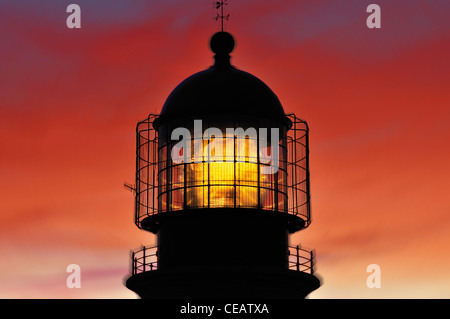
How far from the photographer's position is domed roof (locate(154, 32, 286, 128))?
87.2 feet

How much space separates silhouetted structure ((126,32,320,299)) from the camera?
25.9 metres

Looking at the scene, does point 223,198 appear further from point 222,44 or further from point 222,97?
point 222,44

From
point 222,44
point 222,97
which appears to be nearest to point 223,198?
point 222,97

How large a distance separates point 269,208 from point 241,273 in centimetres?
221

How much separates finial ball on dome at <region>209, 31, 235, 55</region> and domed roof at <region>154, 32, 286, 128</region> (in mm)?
599

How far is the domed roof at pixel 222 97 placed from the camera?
87.2ft

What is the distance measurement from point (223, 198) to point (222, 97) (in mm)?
3138

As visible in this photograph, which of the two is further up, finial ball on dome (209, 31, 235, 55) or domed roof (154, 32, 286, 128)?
finial ball on dome (209, 31, 235, 55)

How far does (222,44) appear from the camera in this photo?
2831cm

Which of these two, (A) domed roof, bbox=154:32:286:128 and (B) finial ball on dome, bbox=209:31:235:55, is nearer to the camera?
(A) domed roof, bbox=154:32:286:128

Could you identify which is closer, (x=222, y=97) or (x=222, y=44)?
(x=222, y=97)

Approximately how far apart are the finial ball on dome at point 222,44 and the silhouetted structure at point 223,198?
39.6 inches

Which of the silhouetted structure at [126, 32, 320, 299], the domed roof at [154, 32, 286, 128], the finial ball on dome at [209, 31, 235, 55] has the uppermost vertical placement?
the finial ball on dome at [209, 31, 235, 55]
